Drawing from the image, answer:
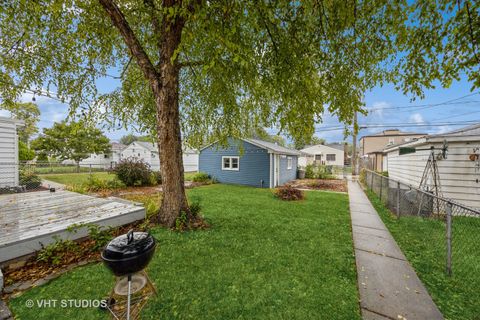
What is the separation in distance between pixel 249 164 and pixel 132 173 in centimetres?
712

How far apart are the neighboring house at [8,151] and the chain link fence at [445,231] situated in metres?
12.6

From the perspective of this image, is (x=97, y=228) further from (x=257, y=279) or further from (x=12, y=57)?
(x=12, y=57)

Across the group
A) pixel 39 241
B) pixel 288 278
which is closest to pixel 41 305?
pixel 39 241

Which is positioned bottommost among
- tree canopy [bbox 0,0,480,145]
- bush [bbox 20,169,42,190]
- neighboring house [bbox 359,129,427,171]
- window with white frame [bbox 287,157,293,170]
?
bush [bbox 20,169,42,190]

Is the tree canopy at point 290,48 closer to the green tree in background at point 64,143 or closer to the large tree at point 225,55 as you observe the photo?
the large tree at point 225,55

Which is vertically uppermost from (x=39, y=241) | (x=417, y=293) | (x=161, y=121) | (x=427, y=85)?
(x=427, y=85)

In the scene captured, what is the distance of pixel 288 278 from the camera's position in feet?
9.51

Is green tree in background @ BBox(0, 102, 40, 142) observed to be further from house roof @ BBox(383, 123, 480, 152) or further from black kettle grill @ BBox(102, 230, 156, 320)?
house roof @ BBox(383, 123, 480, 152)

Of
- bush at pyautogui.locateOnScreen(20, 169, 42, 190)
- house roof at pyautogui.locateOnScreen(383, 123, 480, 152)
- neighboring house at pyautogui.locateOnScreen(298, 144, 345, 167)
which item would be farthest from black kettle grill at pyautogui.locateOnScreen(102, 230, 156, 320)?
neighboring house at pyautogui.locateOnScreen(298, 144, 345, 167)

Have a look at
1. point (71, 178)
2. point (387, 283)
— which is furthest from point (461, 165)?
point (71, 178)

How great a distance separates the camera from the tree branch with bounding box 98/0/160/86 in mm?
3860

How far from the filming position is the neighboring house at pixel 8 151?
7.61 meters

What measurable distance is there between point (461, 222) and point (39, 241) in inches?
379

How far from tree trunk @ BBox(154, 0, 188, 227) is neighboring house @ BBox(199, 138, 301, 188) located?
24.2ft
